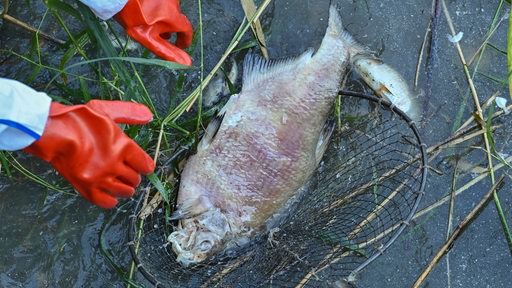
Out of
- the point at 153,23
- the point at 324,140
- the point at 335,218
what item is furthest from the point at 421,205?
the point at 153,23

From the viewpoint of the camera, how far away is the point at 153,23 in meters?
2.62

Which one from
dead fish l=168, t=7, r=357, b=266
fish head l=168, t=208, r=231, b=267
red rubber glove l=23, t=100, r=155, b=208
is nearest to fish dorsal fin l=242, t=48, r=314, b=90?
dead fish l=168, t=7, r=357, b=266

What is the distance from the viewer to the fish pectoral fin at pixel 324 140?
3191mm

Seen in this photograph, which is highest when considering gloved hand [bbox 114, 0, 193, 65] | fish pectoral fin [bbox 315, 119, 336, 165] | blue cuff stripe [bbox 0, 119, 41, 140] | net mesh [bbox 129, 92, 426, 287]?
gloved hand [bbox 114, 0, 193, 65]

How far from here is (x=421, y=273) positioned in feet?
10.9

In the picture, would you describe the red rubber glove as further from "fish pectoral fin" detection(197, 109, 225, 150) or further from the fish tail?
the fish tail

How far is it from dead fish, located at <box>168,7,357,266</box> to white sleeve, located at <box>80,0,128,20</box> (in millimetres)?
731

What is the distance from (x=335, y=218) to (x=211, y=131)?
0.72 metres

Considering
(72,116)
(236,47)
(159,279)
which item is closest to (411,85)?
(236,47)

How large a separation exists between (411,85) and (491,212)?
75 cm

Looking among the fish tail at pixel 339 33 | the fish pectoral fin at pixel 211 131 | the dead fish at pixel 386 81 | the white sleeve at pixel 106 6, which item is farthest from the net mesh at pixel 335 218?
the white sleeve at pixel 106 6

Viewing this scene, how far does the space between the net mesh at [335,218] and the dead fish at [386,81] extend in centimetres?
7

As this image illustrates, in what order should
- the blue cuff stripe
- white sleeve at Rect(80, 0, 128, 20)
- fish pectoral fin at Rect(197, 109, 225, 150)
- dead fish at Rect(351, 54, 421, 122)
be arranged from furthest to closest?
dead fish at Rect(351, 54, 421, 122)
fish pectoral fin at Rect(197, 109, 225, 150)
white sleeve at Rect(80, 0, 128, 20)
the blue cuff stripe

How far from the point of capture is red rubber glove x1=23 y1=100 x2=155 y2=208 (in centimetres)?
236
